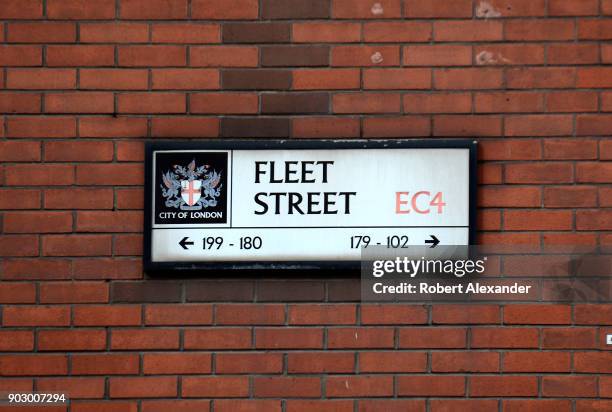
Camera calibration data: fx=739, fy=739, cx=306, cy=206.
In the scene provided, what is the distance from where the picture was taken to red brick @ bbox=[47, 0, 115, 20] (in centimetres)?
286

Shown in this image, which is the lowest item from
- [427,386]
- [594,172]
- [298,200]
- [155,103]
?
[427,386]

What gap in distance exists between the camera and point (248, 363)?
2.83 meters

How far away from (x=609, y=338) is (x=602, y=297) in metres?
0.16

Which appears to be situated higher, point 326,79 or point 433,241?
point 326,79

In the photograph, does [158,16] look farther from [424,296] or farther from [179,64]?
[424,296]

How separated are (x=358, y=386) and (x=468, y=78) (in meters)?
1.25

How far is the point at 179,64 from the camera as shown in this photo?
9.37 feet

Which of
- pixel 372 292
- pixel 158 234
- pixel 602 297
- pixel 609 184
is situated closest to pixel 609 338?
pixel 602 297

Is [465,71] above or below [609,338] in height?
above

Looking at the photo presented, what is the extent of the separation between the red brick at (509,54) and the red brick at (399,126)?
1.05ft

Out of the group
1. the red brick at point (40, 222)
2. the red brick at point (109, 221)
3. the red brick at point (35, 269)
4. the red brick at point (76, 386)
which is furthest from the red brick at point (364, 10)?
the red brick at point (76, 386)

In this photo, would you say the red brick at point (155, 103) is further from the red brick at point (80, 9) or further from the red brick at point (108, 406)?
the red brick at point (108, 406)

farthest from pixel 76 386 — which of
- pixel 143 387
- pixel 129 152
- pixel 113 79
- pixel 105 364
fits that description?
pixel 113 79

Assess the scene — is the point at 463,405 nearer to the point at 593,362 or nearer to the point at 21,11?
the point at 593,362
